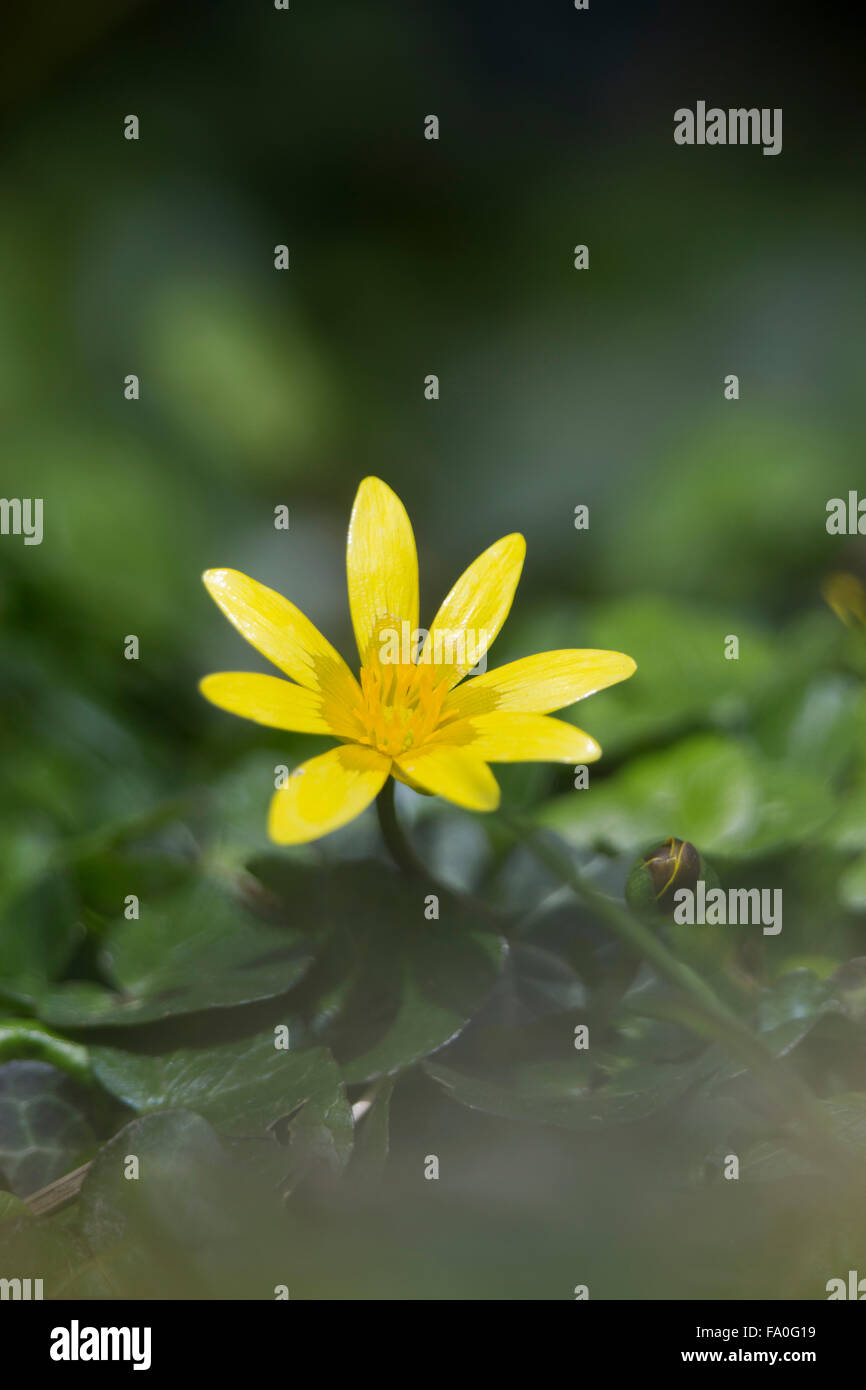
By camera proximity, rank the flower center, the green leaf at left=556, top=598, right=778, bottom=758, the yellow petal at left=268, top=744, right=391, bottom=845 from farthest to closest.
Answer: the green leaf at left=556, top=598, right=778, bottom=758 < the flower center < the yellow petal at left=268, top=744, right=391, bottom=845

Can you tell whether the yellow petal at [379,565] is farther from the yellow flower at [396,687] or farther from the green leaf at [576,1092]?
the green leaf at [576,1092]

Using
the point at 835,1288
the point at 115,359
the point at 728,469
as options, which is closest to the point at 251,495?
the point at 115,359

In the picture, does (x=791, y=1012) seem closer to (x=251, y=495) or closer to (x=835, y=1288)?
(x=835, y=1288)

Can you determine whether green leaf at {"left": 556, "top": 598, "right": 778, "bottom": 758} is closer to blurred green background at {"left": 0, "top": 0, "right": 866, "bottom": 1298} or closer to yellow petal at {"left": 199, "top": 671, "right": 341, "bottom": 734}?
blurred green background at {"left": 0, "top": 0, "right": 866, "bottom": 1298}

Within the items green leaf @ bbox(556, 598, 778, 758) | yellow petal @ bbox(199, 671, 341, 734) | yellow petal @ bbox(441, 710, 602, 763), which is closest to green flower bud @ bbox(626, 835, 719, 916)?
yellow petal @ bbox(441, 710, 602, 763)

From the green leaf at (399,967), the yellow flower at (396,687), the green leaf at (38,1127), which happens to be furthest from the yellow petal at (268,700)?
the green leaf at (38,1127)
